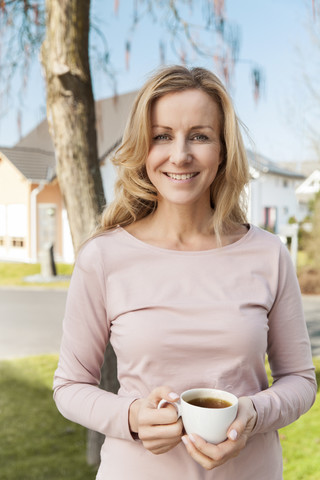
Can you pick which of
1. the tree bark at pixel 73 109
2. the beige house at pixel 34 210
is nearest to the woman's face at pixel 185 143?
the tree bark at pixel 73 109

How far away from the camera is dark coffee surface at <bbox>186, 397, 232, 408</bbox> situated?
1262 mm

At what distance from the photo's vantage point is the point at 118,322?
147 cm

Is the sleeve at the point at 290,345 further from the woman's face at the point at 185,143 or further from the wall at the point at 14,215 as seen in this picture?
the wall at the point at 14,215

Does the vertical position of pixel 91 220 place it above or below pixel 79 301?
below

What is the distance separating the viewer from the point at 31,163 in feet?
64.0

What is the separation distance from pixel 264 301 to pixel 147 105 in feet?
2.20

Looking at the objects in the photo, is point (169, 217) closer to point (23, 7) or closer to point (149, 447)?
point (149, 447)

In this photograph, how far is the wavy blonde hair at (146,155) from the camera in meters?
1.52

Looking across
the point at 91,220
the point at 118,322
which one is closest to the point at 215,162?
the point at 118,322

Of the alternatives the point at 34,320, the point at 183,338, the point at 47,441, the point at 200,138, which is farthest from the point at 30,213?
the point at 183,338

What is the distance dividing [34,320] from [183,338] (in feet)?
29.7

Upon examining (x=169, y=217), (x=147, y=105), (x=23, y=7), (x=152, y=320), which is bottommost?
(x=152, y=320)

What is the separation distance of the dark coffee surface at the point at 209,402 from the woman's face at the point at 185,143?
57 cm

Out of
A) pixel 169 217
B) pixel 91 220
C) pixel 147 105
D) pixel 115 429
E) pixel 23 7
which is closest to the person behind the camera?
pixel 115 429
